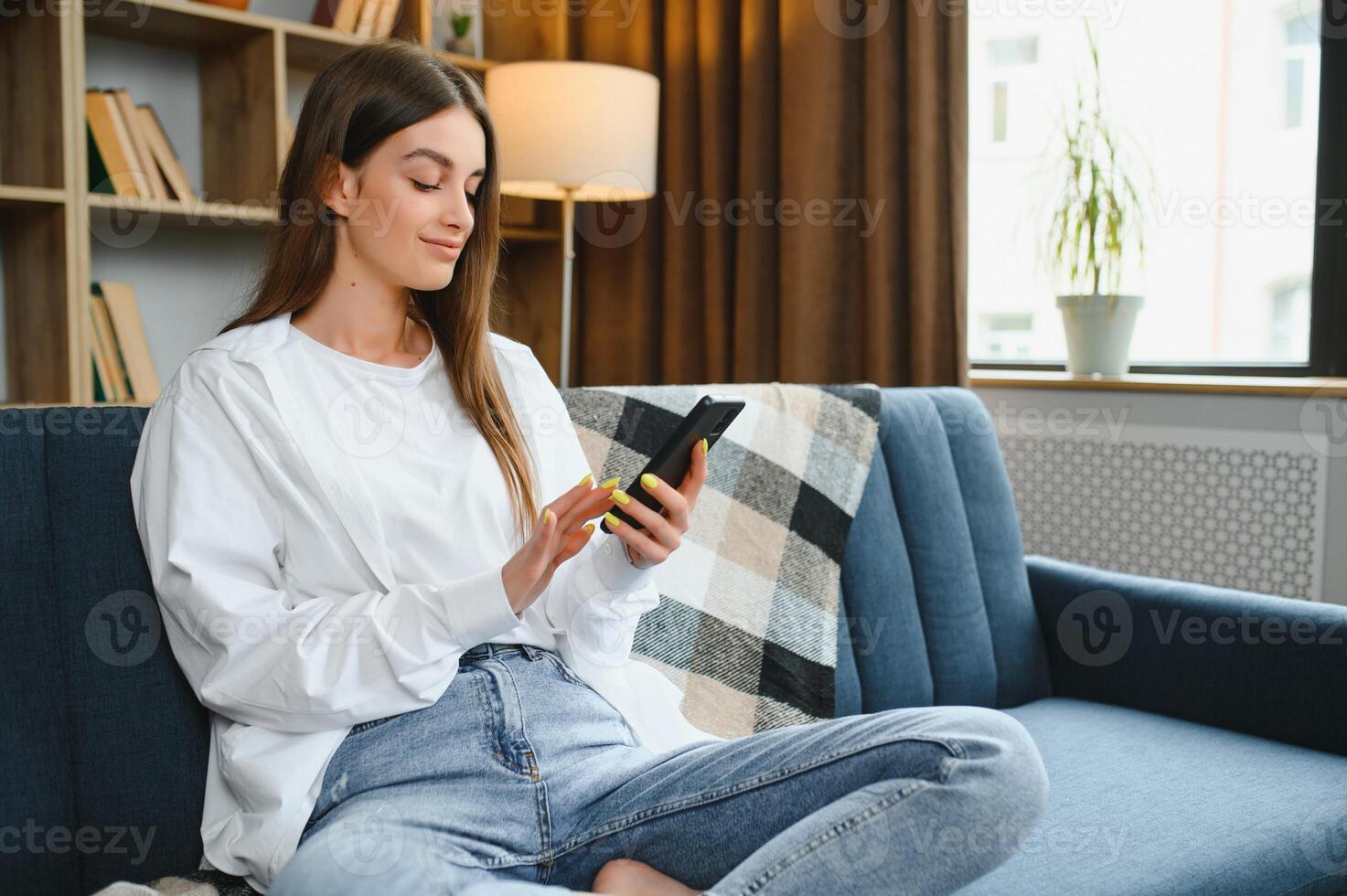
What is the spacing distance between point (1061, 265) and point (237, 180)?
183 cm

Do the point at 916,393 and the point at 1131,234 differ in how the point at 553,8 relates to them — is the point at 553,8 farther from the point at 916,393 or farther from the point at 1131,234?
the point at 916,393

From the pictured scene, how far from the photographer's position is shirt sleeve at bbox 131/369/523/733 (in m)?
1.07

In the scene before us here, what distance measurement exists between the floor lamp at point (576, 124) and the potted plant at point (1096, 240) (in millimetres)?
947

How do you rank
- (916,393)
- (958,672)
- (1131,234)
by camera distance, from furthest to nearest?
1. (1131,234)
2. (916,393)
3. (958,672)

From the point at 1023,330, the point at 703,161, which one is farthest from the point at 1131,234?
the point at 703,161

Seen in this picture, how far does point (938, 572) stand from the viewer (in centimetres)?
177

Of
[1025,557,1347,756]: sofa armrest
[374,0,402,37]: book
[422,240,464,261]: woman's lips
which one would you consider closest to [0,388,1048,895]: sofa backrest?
[422,240,464,261]: woman's lips

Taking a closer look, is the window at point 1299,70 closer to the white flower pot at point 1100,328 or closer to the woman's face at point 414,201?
the white flower pot at point 1100,328

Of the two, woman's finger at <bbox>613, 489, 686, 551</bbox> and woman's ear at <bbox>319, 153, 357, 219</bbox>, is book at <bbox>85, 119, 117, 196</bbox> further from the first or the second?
woman's finger at <bbox>613, 489, 686, 551</bbox>

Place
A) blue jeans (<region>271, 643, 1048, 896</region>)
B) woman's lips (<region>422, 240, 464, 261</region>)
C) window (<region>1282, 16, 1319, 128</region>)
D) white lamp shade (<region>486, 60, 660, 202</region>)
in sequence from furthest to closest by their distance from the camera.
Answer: white lamp shade (<region>486, 60, 660, 202</region>) < window (<region>1282, 16, 1319, 128</region>) < woman's lips (<region>422, 240, 464, 261</region>) < blue jeans (<region>271, 643, 1048, 896</region>)

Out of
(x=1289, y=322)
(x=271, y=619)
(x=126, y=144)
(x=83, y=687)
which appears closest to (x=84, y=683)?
(x=83, y=687)

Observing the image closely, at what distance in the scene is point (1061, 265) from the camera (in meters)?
2.46

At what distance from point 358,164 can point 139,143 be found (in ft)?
4.83

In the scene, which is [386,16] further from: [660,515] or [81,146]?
[660,515]
